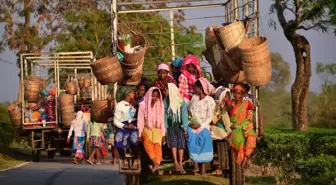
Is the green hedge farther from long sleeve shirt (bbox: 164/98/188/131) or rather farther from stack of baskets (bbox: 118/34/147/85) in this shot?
stack of baskets (bbox: 118/34/147/85)

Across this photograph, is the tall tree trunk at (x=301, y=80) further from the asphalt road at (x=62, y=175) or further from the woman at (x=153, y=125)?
the woman at (x=153, y=125)

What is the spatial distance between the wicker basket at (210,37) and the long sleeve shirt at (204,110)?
1.81 meters

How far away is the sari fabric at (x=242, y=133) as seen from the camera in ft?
42.7

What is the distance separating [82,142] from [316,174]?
14.2m

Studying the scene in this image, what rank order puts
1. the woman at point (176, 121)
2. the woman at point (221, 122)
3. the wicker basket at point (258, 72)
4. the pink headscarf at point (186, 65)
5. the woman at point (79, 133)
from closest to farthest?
1. the wicker basket at point (258, 72)
2. the woman at point (176, 121)
3. the woman at point (221, 122)
4. the pink headscarf at point (186, 65)
5. the woman at point (79, 133)

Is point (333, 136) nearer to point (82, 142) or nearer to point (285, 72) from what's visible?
point (82, 142)

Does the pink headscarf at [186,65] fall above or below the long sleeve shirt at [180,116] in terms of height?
above

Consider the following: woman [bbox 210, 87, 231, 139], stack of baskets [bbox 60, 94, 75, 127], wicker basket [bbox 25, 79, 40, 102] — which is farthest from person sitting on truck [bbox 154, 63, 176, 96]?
wicker basket [bbox 25, 79, 40, 102]

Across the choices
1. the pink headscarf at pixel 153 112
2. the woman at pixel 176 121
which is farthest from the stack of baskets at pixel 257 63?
the pink headscarf at pixel 153 112

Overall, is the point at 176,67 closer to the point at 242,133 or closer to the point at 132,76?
the point at 132,76

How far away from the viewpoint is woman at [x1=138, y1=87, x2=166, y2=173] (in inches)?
510

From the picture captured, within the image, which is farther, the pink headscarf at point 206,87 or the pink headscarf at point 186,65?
the pink headscarf at point 186,65

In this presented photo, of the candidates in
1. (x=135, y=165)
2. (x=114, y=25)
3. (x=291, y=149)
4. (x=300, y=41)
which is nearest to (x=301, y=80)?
(x=300, y=41)

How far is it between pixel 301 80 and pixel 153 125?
17.2m
